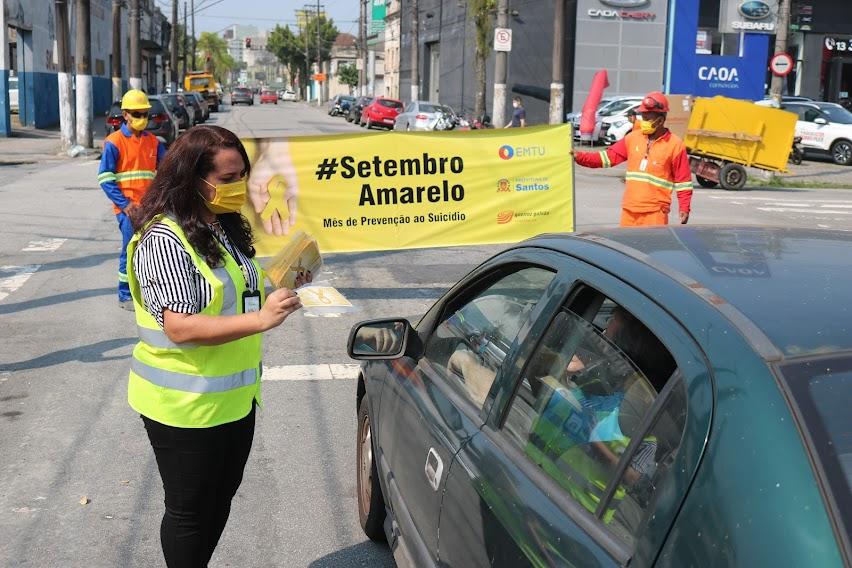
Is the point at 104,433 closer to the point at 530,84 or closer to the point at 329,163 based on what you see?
the point at 329,163

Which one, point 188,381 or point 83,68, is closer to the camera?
point 188,381

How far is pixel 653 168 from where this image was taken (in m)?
8.66

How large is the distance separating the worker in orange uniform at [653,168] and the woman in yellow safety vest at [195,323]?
572 cm

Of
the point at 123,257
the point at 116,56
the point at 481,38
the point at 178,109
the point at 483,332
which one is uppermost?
the point at 481,38

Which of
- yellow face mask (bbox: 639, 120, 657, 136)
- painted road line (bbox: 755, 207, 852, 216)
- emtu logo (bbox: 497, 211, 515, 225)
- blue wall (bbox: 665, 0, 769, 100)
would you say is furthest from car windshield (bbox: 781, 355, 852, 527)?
blue wall (bbox: 665, 0, 769, 100)

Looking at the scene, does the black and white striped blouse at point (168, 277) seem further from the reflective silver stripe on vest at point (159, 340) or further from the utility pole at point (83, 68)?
the utility pole at point (83, 68)

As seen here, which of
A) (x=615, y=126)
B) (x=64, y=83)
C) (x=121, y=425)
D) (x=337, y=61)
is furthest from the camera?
(x=337, y=61)

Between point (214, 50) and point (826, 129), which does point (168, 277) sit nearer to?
point (826, 129)

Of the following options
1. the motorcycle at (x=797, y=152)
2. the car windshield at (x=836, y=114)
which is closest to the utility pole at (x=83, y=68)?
the motorcycle at (x=797, y=152)

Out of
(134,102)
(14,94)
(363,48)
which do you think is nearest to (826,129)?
(134,102)

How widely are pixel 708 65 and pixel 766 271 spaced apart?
133 feet

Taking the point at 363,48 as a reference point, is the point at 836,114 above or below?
below

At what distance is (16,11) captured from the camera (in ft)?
112

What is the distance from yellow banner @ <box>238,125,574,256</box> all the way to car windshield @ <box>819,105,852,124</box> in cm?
2145
